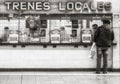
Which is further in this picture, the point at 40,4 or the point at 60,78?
the point at 40,4

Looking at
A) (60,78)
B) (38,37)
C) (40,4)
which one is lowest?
(60,78)

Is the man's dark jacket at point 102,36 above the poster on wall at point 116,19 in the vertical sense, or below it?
below

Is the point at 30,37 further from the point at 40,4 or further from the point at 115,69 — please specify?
the point at 115,69

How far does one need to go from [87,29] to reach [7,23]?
293cm

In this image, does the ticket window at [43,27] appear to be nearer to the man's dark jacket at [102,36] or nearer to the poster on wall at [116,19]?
the man's dark jacket at [102,36]

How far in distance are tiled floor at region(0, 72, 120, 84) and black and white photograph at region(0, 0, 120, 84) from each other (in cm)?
57

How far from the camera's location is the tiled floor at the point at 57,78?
1464cm

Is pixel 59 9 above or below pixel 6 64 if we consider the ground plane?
above

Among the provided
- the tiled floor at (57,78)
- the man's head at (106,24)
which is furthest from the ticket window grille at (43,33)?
the man's head at (106,24)

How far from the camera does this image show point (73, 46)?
17562 millimetres

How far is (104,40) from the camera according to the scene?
17.0 metres

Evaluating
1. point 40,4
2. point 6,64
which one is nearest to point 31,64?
point 6,64

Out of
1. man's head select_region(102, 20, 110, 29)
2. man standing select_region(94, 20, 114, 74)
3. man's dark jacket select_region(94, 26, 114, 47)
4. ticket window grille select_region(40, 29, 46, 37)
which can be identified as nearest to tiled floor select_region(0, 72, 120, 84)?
man standing select_region(94, 20, 114, 74)

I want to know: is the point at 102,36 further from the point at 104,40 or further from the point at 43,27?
the point at 43,27
